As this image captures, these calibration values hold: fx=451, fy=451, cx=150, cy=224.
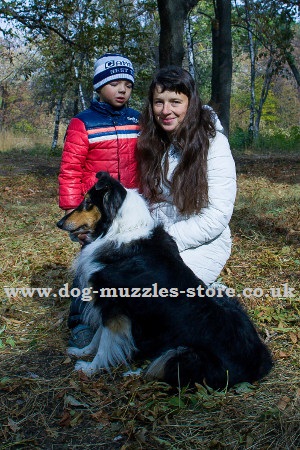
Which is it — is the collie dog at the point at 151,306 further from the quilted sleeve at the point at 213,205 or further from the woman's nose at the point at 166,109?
the woman's nose at the point at 166,109

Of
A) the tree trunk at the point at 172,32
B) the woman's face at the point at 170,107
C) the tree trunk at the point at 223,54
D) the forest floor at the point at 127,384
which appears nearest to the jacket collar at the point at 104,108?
the woman's face at the point at 170,107

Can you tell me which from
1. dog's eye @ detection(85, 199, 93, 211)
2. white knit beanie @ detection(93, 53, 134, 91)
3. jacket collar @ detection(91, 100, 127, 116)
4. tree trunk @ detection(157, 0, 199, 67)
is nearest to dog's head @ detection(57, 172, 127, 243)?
dog's eye @ detection(85, 199, 93, 211)

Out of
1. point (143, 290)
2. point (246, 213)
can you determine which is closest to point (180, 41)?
point (246, 213)

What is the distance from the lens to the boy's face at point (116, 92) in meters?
3.74

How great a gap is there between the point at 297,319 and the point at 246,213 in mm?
3900

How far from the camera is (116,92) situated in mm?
3744

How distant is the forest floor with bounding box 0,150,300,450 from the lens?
262 cm

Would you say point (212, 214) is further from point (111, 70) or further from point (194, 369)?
point (111, 70)

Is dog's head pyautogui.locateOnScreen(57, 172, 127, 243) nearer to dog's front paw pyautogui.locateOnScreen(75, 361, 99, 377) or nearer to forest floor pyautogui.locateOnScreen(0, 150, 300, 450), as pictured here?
dog's front paw pyautogui.locateOnScreen(75, 361, 99, 377)

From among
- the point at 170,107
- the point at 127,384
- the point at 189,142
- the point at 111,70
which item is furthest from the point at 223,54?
the point at 127,384

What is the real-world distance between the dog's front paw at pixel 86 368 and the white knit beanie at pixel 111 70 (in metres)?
2.25

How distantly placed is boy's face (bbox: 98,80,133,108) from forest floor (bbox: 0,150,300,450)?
2.07 meters

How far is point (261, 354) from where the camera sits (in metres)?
3.11

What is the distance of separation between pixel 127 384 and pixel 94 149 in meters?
1.87
